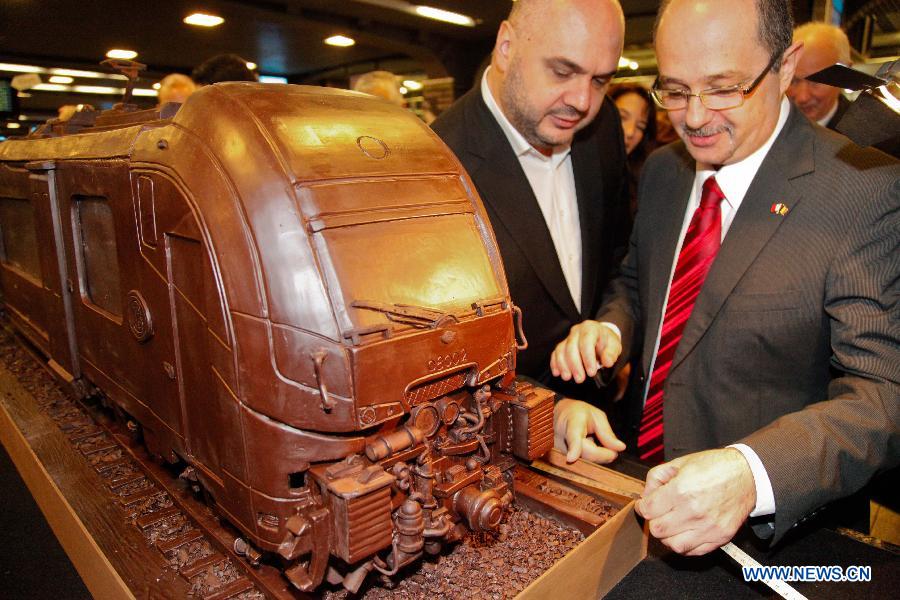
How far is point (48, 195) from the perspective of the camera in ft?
6.29

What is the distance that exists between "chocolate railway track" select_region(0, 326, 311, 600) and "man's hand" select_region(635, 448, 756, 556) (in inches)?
31.0

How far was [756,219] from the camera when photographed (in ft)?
5.64

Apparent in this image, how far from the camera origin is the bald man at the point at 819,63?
3836 millimetres

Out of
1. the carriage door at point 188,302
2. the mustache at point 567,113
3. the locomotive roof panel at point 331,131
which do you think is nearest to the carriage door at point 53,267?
the carriage door at point 188,302

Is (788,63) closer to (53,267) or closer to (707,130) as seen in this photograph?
(707,130)

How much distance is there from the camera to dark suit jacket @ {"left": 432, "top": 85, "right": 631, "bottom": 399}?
2205 millimetres

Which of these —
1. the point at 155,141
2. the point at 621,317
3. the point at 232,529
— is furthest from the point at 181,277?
the point at 621,317

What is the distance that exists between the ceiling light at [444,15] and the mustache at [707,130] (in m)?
4.53

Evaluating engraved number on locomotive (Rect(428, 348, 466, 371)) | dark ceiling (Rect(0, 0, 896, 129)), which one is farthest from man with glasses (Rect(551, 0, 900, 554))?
dark ceiling (Rect(0, 0, 896, 129))

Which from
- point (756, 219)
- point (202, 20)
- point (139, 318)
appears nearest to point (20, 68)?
point (202, 20)

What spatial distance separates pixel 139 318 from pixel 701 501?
1337mm

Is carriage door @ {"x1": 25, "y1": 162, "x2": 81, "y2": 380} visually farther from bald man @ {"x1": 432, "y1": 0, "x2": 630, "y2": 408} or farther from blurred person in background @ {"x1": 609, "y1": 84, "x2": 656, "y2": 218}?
blurred person in background @ {"x1": 609, "y1": 84, "x2": 656, "y2": 218}

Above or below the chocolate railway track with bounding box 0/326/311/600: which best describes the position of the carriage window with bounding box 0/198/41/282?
above

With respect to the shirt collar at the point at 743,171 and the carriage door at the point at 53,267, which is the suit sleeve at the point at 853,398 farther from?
the carriage door at the point at 53,267
